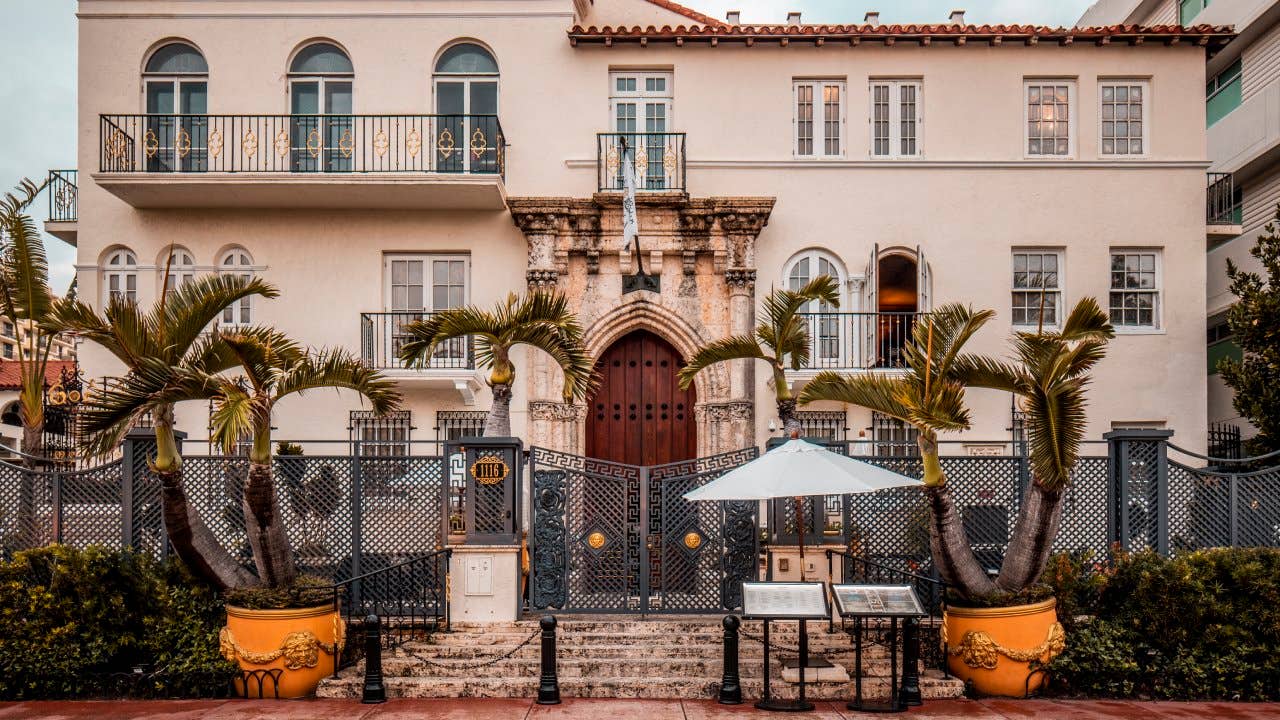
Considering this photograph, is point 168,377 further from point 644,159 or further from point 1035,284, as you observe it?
point 1035,284

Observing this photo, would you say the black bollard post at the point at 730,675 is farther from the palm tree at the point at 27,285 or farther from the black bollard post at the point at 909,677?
the palm tree at the point at 27,285

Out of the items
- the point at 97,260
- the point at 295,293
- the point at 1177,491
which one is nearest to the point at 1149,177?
the point at 1177,491

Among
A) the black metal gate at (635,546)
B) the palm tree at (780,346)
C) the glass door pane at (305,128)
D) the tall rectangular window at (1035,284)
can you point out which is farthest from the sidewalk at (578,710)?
the glass door pane at (305,128)

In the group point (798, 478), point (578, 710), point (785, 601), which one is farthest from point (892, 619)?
point (578, 710)

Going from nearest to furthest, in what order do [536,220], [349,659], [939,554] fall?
1. [939,554]
2. [349,659]
3. [536,220]

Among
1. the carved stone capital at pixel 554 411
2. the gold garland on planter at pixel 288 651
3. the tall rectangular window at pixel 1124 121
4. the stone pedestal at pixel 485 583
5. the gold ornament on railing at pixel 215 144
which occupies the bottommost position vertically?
the gold garland on planter at pixel 288 651

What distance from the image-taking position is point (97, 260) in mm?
16391

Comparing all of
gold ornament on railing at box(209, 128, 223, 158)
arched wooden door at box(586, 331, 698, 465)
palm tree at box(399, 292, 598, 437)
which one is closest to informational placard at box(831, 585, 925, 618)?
palm tree at box(399, 292, 598, 437)

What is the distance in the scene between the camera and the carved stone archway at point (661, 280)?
52.4 feet

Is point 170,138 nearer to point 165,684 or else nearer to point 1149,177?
point 165,684

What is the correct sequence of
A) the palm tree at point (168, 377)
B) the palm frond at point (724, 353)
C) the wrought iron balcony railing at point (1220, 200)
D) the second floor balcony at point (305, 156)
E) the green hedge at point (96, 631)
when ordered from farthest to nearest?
the wrought iron balcony railing at point (1220, 200)
the second floor balcony at point (305, 156)
the palm frond at point (724, 353)
the green hedge at point (96, 631)
the palm tree at point (168, 377)

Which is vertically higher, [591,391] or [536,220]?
[536,220]

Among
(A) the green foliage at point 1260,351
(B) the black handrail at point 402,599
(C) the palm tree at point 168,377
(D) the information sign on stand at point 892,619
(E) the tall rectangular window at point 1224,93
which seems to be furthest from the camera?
(E) the tall rectangular window at point 1224,93

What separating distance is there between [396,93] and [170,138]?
3.96m
